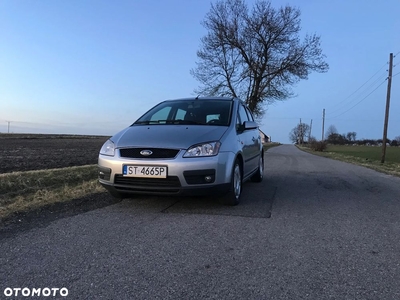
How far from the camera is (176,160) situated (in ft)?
14.1

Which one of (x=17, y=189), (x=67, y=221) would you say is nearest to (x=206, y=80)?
(x=17, y=189)

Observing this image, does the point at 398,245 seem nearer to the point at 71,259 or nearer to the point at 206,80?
the point at 71,259

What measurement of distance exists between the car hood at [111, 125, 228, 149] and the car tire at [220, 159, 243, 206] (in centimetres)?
61

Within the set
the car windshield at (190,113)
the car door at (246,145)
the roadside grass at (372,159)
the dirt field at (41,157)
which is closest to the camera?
the car windshield at (190,113)

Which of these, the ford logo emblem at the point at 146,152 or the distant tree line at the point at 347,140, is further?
the distant tree line at the point at 347,140

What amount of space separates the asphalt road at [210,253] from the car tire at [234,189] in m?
0.16

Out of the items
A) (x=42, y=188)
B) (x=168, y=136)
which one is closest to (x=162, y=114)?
(x=168, y=136)

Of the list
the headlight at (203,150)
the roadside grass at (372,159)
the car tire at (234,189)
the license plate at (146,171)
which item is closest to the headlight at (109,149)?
the license plate at (146,171)

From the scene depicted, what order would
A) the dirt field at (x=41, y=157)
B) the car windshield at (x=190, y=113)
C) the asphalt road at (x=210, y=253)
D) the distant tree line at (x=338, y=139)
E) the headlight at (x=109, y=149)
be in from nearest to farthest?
the asphalt road at (x=210, y=253), the headlight at (x=109, y=149), the car windshield at (x=190, y=113), the dirt field at (x=41, y=157), the distant tree line at (x=338, y=139)

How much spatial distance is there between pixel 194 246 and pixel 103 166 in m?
2.03

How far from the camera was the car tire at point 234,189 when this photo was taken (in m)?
4.80

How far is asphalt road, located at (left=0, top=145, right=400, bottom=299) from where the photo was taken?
247 centimetres

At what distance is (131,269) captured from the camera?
2.76 m

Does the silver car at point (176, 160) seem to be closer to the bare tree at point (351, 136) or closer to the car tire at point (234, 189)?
the car tire at point (234, 189)
